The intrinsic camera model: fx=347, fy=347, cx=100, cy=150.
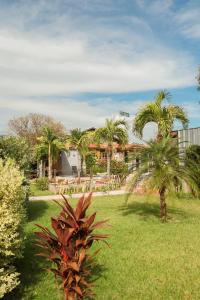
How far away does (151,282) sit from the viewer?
529 centimetres

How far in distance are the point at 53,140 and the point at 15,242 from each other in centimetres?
2716

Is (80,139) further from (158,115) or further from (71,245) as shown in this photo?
(71,245)

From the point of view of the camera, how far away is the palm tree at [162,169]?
30.9 feet

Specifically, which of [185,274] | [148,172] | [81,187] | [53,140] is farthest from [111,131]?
[185,274]

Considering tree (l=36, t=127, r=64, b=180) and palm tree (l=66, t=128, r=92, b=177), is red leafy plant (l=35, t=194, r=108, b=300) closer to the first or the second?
palm tree (l=66, t=128, r=92, b=177)

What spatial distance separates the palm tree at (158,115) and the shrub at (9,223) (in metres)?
11.0

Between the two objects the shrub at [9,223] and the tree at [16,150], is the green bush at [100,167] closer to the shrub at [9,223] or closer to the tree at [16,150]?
the tree at [16,150]

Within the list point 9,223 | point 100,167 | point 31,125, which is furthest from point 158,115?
point 31,125

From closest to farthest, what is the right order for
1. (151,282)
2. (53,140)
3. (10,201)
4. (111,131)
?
(10,201), (151,282), (111,131), (53,140)

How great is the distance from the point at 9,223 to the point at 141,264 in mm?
2781

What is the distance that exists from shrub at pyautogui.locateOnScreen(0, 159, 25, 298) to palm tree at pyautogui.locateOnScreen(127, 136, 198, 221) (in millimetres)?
→ 5067

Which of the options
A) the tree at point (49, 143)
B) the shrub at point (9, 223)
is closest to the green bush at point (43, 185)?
the tree at point (49, 143)

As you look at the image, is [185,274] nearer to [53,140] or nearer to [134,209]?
[134,209]

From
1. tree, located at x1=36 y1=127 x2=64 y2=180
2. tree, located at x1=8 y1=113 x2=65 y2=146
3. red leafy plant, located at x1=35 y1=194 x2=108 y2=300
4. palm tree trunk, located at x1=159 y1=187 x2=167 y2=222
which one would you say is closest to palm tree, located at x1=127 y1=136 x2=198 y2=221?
palm tree trunk, located at x1=159 y1=187 x2=167 y2=222
